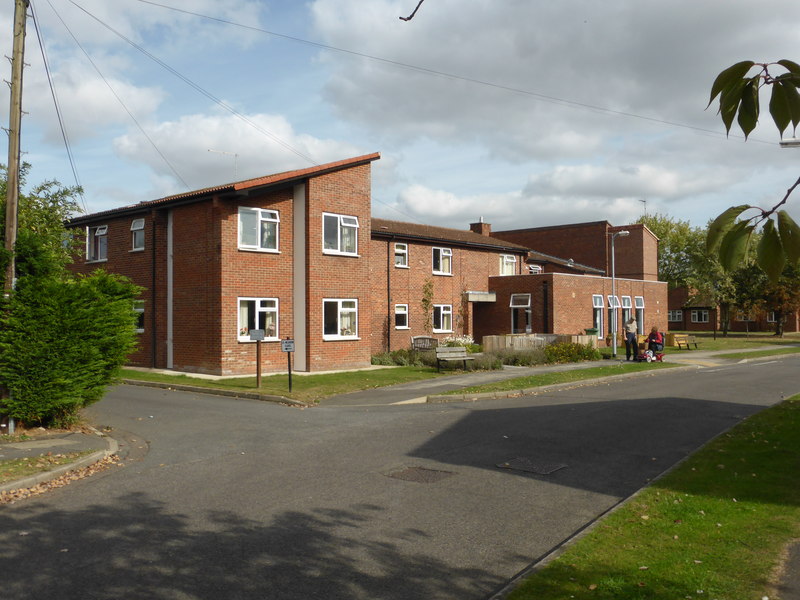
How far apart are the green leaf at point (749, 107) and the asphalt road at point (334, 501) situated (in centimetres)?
396

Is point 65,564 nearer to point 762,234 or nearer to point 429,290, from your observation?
point 762,234

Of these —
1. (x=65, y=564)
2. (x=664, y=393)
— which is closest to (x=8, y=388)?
(x=65, y=564)

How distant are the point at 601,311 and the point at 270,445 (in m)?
31.6

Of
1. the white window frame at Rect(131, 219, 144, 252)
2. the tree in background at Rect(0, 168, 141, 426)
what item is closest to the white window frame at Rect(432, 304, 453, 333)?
the white window frame at Rect(131, 219, 144, 252)

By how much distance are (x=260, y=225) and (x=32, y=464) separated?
15133 millimetres

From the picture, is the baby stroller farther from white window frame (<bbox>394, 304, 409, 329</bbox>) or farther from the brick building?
white window frame (<bbox>394, 304, 409, 329</bbox>)

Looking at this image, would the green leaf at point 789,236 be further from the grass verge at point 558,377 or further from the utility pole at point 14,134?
the grass verge at point 558,377

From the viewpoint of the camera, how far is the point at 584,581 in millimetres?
5137

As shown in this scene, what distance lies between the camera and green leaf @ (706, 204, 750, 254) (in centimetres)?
191

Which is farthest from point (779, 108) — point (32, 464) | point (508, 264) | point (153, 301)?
point (508, 264)

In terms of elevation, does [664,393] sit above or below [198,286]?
below

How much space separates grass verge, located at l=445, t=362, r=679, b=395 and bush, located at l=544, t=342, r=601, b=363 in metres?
2.38

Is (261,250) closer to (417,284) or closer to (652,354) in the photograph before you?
(417,284)

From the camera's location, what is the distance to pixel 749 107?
210 centimetres
